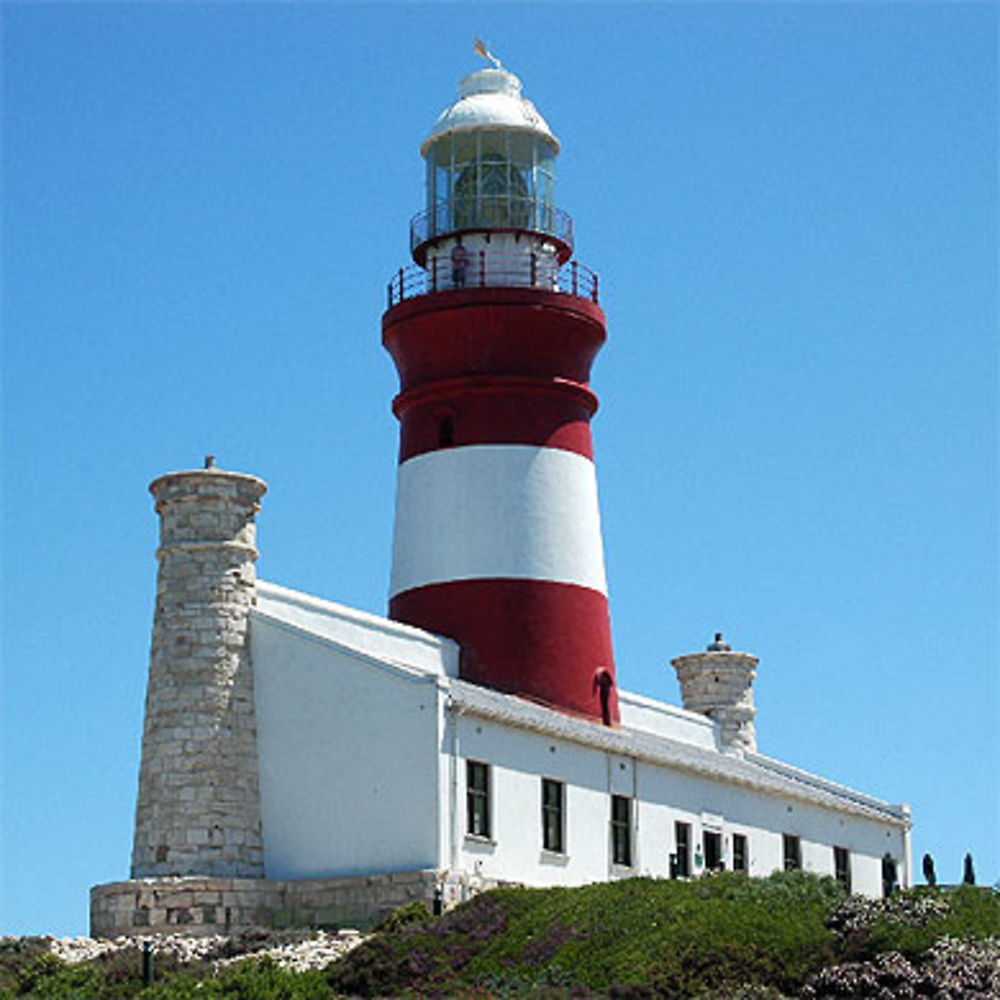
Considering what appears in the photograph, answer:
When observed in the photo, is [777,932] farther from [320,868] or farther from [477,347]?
[477,347]

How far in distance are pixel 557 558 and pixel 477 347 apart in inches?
175

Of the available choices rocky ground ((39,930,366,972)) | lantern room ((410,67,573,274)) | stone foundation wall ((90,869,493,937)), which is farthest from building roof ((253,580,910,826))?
lantern room ((410,67,573,274))

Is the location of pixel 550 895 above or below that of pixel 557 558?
below

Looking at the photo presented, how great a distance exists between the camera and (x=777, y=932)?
85.1 feet

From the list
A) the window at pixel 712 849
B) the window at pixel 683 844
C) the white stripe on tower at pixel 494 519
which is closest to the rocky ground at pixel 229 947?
the window at pixel 683 844

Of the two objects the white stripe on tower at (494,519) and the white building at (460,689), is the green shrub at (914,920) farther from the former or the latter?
the white stripe on tower at (494,519)

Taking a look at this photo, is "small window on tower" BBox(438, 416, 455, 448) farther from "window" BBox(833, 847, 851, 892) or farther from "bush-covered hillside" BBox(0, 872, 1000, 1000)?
"window" BBox(833, 847, 851, 892)

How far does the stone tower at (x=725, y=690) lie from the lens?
4950 cm

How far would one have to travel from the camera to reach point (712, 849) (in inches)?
1565

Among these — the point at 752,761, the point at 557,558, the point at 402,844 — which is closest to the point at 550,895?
the point at 402,844

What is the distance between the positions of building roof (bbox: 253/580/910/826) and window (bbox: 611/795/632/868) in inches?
35.8

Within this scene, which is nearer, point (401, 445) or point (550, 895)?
point (550, 895)

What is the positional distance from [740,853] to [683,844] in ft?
7.31

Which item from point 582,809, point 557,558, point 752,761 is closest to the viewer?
point 582,809
